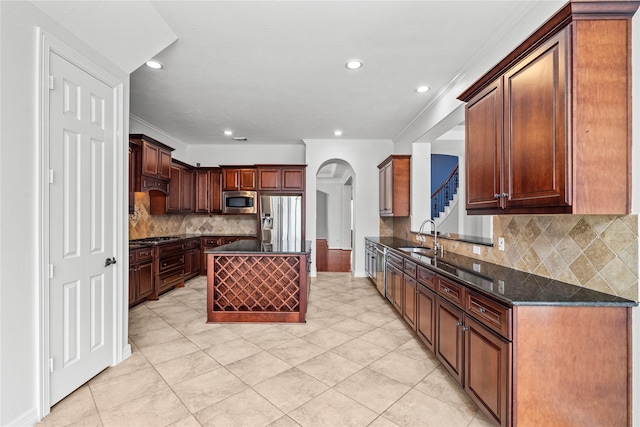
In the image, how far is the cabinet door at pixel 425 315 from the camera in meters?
2.57

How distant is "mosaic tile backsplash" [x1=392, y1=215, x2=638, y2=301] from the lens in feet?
5.05

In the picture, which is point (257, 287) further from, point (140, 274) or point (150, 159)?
point (150, 159)

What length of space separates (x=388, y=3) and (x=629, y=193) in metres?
1.89

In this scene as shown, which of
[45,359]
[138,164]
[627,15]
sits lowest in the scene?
[45,359]

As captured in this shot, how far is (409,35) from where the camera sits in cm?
255

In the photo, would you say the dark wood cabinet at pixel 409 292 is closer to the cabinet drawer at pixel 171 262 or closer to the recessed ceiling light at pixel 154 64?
the recessed ceiling light at pixel 154 64

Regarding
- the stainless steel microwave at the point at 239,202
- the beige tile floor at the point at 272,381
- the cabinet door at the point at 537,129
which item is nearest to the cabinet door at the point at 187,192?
the stainless steel microwave at the point at 239,202

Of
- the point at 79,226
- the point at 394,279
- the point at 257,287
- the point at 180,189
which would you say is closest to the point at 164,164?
the point at 180,189

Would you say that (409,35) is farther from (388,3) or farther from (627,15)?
(627,15)

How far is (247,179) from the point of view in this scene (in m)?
6.18

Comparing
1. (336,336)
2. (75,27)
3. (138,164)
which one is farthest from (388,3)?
(138,164)

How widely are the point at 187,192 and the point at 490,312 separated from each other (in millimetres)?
5766

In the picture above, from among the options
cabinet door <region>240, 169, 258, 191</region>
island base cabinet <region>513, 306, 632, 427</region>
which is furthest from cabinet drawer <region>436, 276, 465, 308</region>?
cabinet door <region>240, 169, 258, 191</region>

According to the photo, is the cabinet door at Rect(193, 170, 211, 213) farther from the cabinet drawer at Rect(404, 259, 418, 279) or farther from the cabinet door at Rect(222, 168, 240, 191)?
the cabinet drawer at Rect(404, 259, 418, 279)
